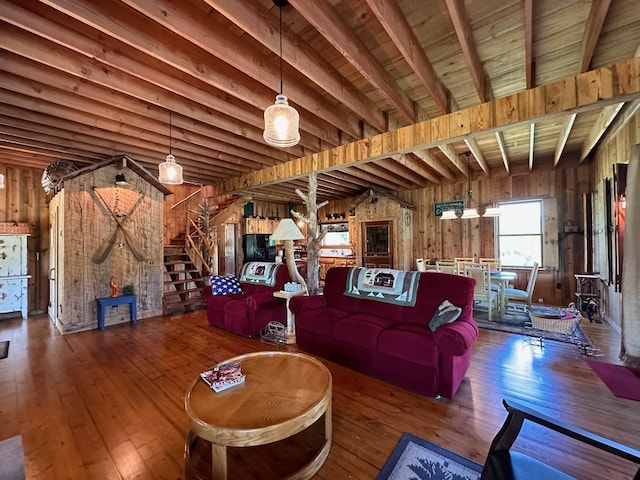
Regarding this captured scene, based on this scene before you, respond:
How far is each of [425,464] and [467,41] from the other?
9.77 ft

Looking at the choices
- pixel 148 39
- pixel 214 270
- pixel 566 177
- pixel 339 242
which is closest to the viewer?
pixel 148 39

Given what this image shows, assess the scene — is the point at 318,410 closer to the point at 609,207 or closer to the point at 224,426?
the point at 224,426

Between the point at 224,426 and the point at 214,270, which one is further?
the point at 214,270

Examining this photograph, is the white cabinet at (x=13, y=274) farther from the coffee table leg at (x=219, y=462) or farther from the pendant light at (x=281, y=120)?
the coffee table leg at (x=219, y=462)

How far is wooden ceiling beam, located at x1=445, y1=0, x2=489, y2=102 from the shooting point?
1789mm

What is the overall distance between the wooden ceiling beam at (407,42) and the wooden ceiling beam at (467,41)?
0.33 meters

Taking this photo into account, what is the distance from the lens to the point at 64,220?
4.25m

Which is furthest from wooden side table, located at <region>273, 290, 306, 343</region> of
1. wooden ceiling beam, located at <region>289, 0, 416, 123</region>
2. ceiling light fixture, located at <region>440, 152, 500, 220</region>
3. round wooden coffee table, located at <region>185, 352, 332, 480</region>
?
ceiling light fixture, located at <region>440, 152, 500, 220</region>

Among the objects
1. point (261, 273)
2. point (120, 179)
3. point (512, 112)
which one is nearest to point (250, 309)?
point (261, 273)

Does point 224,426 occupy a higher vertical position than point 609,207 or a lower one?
lower

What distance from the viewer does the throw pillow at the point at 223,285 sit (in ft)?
15.0

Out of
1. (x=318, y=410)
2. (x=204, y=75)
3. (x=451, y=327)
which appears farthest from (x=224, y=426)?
(x=204, y=75)

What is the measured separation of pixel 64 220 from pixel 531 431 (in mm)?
6218

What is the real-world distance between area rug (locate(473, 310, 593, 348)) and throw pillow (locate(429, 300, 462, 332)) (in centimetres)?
202
